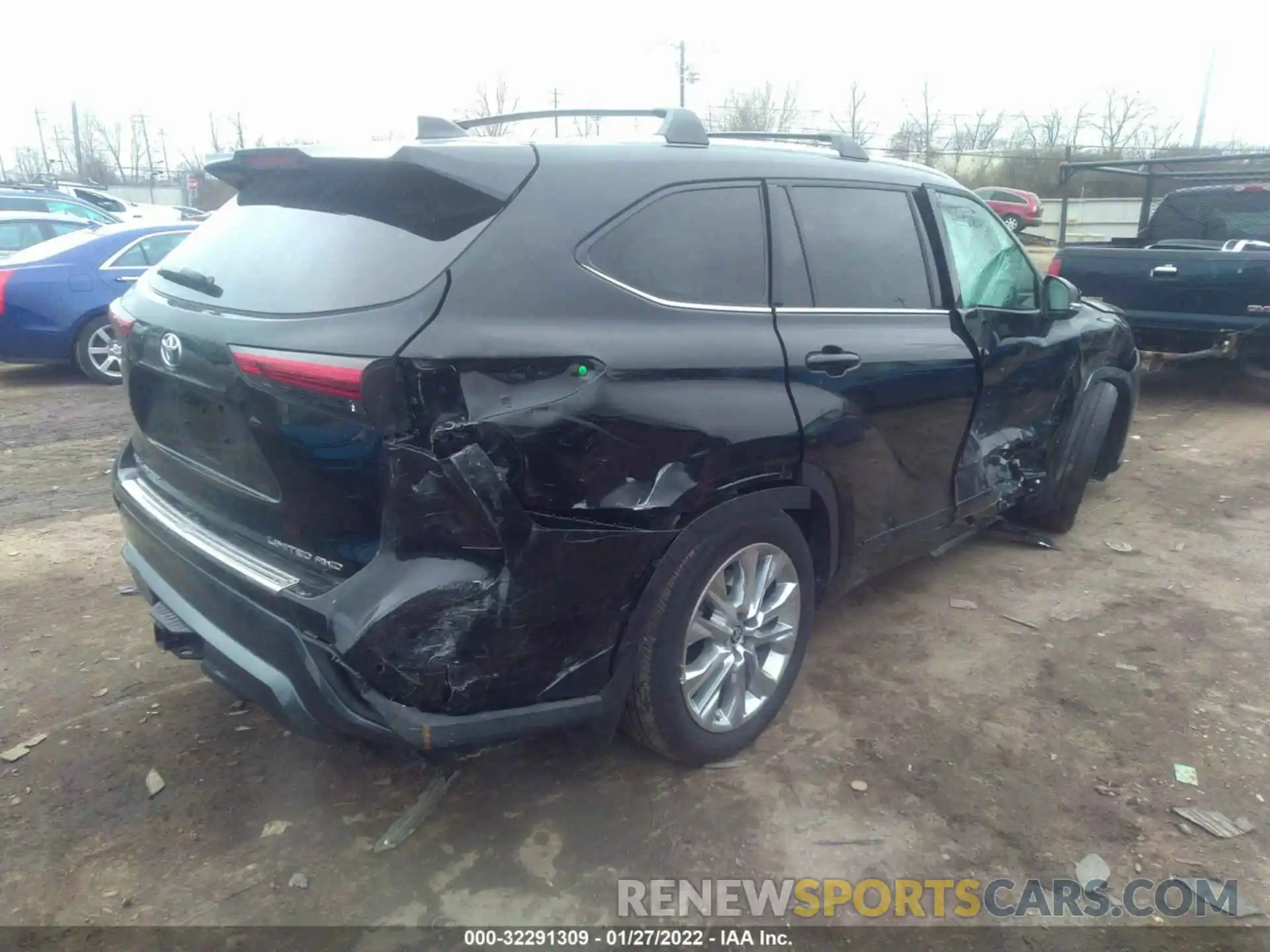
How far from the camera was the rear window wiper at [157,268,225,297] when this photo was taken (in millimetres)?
2617

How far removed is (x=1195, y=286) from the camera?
7.38 meters

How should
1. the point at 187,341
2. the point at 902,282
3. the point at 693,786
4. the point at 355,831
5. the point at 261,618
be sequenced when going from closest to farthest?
the point at 261,618
the point at 187,341
the point at 355,831
the point at 693,786
the point at 902,282

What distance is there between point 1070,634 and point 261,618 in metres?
3.23

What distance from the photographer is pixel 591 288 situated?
2.45 metres

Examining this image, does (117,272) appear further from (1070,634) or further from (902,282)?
(1070,634)

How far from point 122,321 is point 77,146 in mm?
68405

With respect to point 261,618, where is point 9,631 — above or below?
below

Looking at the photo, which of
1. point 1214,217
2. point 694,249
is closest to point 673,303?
point 694,249

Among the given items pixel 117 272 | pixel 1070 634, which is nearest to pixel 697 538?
pixel 1070 634

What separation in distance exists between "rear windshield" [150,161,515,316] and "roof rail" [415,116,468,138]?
15.0 inches

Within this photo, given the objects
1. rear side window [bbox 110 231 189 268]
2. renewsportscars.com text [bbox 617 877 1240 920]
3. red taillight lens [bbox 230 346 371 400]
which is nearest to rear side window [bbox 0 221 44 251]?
rear side window [bbox 110 231 189 268]

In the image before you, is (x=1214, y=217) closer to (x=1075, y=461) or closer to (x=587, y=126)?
(x=1075, y=461)

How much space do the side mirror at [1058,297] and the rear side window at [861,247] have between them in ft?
3.37

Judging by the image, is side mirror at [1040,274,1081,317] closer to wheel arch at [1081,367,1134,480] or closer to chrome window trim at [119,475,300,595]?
wheel arch at [1081,367,1134,480]
